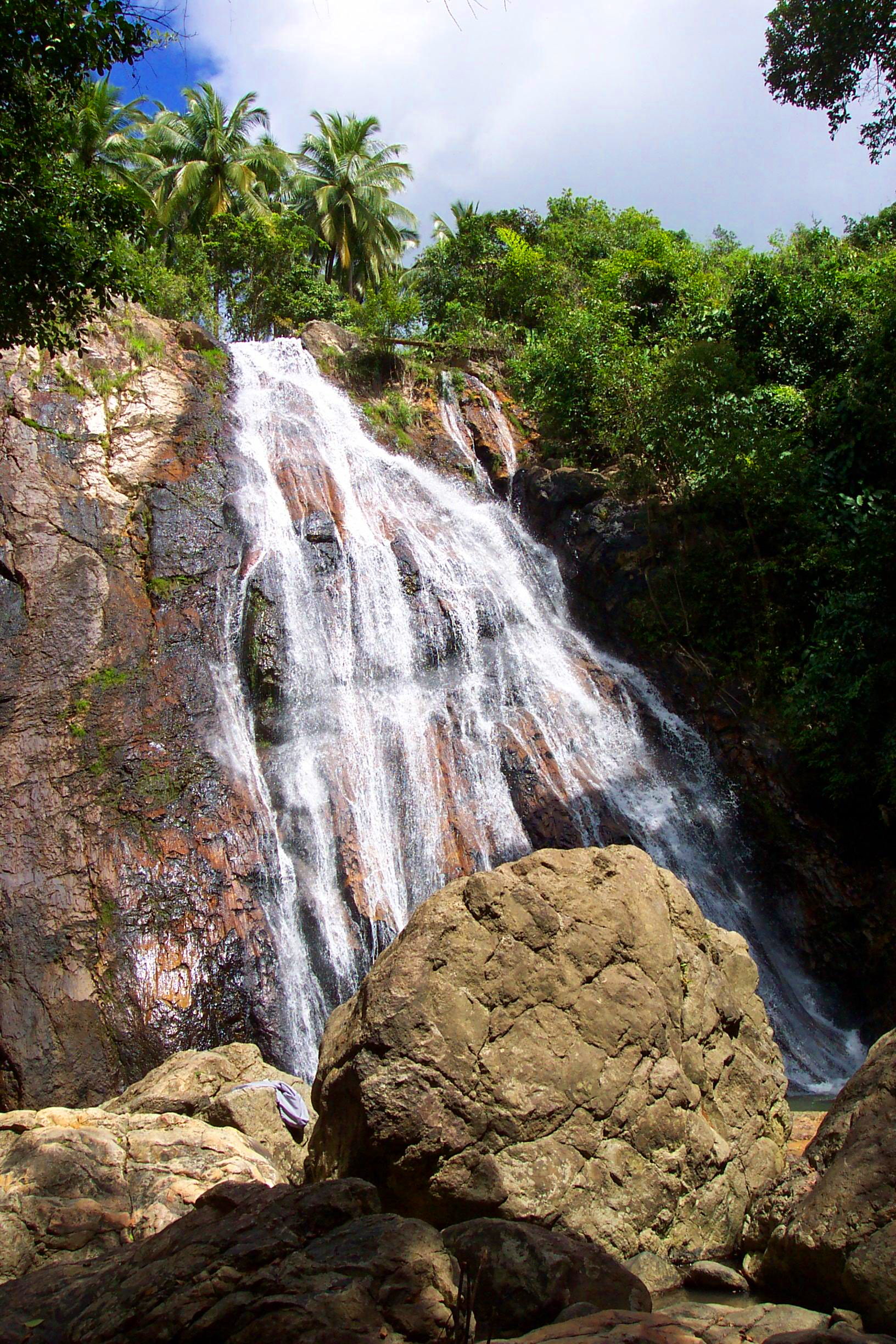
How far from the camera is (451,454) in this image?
1983 centimetres

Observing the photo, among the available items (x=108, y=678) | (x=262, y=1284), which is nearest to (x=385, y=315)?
(x=108, y=678)

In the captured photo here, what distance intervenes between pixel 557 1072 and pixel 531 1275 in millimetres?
1313

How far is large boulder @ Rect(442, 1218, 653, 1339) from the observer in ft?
12.9

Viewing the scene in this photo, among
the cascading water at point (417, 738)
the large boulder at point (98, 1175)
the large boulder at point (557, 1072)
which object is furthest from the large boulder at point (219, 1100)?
the cascading water at point (417, 738)

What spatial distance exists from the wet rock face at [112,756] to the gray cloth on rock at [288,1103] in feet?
6.25

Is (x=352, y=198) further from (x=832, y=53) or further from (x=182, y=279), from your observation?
(x=832, y=53)

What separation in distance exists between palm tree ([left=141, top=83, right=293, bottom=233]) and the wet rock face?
1765 cm

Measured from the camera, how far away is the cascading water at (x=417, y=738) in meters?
11.0

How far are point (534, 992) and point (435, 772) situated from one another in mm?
6977

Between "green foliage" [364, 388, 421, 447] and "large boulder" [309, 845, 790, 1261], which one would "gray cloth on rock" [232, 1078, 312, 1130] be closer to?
"large boulder" [309, 845, 790, 1261]

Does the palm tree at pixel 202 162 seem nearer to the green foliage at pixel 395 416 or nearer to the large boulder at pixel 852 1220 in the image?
the green foliage at pixel 395 416

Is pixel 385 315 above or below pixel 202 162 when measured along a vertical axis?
below

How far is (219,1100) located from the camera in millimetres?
7176

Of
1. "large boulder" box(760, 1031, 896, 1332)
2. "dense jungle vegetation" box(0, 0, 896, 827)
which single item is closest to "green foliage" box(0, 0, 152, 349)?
"dense jungle vegetation" box(0, 0, 896, 827)
